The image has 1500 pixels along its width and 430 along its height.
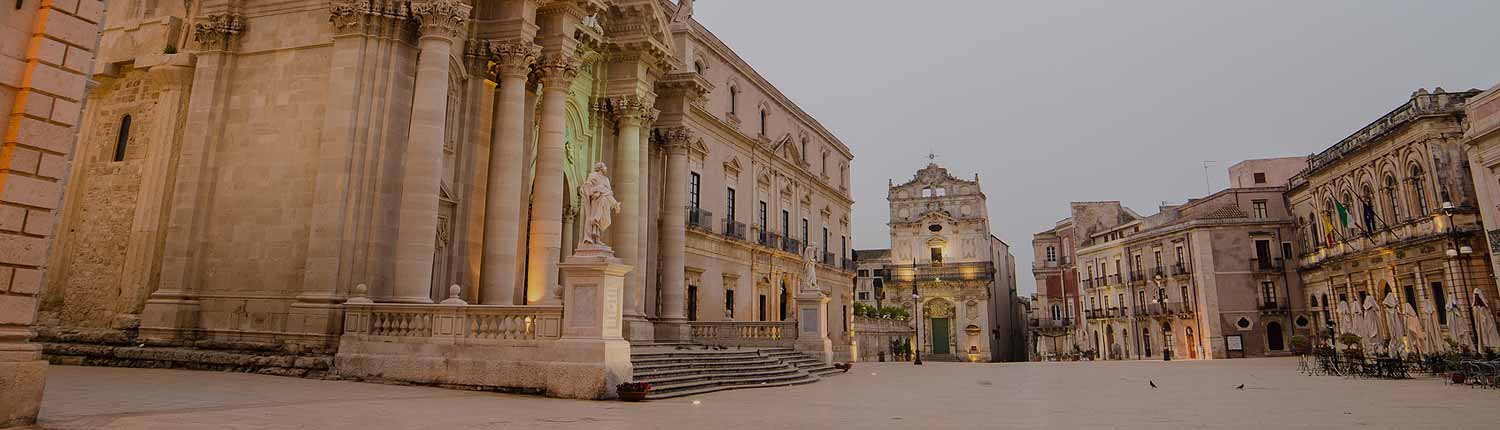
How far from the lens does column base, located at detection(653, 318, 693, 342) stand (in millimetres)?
21859

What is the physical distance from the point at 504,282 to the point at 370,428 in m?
8.44

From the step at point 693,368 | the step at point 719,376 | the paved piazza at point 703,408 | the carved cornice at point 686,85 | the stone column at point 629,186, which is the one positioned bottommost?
the paved piazza at point 703,408

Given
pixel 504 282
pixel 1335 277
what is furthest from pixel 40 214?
pixel 1335 277

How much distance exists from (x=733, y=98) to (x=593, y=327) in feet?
65.5

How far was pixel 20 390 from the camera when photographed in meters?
6.30

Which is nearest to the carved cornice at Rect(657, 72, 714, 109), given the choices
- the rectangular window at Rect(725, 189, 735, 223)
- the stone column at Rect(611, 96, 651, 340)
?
the stone column at Rect(611, 96, 651, 340)

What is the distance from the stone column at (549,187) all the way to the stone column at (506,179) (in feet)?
2.03

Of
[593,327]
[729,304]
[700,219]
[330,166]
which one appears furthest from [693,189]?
[593,327]

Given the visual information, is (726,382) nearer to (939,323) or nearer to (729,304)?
(729,304)

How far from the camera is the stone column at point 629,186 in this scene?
20266mm

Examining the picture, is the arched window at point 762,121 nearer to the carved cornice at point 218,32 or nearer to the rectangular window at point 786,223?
the rectangular window at point 786,223

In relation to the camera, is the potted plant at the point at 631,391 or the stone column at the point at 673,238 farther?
the stone column at the point at 673,238

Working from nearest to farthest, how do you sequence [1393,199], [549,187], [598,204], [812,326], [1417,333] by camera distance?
[598,204] → [549,187] → [1417,333] → [812,326] → [1393,199]

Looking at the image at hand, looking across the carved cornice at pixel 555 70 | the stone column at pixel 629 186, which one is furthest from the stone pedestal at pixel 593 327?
the stone column at pixel 629 186
